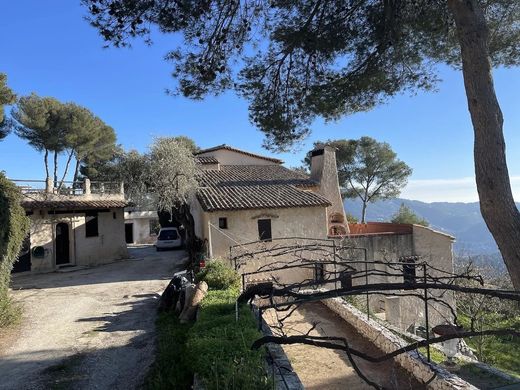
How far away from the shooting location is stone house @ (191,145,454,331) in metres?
15.6

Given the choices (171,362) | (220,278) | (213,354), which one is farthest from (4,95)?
(213,354)

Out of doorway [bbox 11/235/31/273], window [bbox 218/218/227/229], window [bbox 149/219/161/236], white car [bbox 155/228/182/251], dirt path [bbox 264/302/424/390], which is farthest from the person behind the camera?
window [bbox 149/219/161/236]

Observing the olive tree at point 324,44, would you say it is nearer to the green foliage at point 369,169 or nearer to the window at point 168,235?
the window at point 168,235

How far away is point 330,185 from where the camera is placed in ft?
68.1

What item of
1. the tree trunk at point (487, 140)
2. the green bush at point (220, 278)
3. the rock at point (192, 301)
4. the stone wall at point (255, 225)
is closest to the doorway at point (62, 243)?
the stone wall at point (255, 225)

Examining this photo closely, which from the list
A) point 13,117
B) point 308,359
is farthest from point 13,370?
point 13,117

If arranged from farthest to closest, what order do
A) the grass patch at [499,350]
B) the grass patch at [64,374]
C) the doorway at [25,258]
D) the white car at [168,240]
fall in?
the white car at [168,240]
the doorway at [25,258]
the grass patch at [499,350]
the grass patch at [64,374]

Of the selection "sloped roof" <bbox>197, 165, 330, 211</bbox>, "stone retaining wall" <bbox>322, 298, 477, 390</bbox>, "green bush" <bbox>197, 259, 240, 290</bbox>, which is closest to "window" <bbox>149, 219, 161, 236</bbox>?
→ "sloped roof" <bbox>197, 165, 330, 211</bbox>

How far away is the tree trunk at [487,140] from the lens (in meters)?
5.26

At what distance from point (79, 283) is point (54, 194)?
616cm

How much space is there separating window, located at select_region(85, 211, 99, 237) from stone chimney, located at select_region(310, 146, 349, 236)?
11726 mm

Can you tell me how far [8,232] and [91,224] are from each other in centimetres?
1028

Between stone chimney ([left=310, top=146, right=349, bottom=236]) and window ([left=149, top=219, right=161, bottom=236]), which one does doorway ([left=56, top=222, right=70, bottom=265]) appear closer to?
stone chimney ([left=310, top=146, right=349, bottom=236])

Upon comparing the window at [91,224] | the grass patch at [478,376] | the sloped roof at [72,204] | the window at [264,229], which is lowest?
the grass patch at [478,376]
